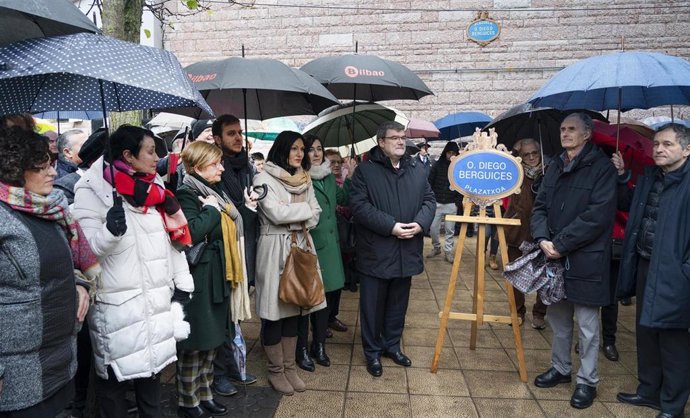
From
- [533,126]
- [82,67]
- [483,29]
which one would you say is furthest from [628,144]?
[483,29]

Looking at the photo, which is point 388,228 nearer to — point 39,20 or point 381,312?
point 381,312

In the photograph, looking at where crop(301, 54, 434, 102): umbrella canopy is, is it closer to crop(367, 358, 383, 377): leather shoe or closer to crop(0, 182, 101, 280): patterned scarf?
crop(367, 358, 383, 377): leather shoe

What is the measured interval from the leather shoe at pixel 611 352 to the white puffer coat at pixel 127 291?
3837 mm

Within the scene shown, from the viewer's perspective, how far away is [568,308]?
3.79 meters

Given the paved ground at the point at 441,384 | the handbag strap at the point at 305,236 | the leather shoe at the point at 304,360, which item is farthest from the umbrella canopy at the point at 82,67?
the leather shoe at the point at 304,360

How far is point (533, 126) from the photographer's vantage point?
492 cm

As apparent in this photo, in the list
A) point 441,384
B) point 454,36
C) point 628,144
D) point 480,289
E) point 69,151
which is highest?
point 454,36

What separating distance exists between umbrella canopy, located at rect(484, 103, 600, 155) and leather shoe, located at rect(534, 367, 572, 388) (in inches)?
85.3

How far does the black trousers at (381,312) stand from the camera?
416 centimetres

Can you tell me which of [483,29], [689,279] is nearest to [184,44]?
[483,29]

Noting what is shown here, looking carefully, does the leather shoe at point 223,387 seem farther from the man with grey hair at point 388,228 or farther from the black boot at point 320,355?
the man with grey hair at point 388,228

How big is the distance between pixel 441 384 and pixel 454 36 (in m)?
9.43

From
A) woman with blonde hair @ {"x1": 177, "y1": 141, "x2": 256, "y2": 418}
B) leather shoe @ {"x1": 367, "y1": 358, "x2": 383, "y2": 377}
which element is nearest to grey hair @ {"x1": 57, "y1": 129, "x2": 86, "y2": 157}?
woman with blonde hair @ {"x1": 177, "y1": 141, "x2": 256, "y2": 418}

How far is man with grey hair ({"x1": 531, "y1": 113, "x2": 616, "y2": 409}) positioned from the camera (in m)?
3.53
